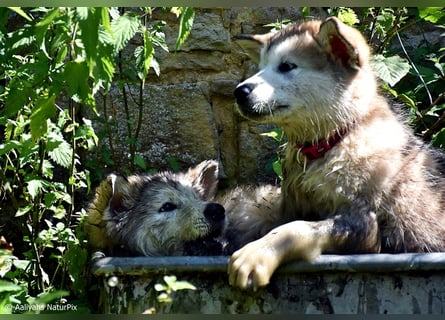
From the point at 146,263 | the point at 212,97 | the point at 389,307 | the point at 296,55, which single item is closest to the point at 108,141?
the point at 212,97

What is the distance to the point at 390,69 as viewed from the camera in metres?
4.09

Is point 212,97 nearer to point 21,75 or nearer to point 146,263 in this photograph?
point 21,75

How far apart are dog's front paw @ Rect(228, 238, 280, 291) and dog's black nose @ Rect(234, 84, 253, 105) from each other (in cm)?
78

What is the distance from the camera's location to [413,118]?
15.2 ft

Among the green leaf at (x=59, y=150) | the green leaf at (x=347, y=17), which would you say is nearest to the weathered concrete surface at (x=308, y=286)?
the green leaf at (x=59, y=150)

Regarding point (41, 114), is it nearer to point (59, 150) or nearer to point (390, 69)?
point (59, 150)

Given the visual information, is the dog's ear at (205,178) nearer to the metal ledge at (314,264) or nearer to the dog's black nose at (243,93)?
the dog's black nose at (243,93)

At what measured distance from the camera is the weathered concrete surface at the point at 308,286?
10.2ft

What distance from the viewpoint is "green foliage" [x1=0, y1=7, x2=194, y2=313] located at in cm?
304

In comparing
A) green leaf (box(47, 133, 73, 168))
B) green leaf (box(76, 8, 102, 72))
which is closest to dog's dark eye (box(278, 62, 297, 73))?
green leaf (box(47, 133, 73, 168))

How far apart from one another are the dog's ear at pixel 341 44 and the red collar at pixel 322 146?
0.30 metres

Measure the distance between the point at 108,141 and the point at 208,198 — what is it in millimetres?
1094

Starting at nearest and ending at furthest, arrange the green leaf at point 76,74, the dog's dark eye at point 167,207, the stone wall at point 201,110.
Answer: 1. the green leaf at point 76,74
2. the dog's dark eye at point 167,207
3. the stone wall at point 201,110

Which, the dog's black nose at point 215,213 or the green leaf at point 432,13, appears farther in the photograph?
the green leaf at point 432,13
